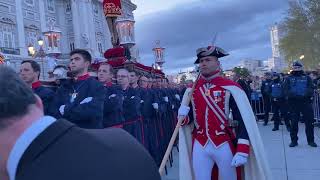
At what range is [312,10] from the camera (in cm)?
4556

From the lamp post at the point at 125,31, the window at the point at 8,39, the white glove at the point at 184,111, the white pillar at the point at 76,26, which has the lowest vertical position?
the white glove at the point at 184,111

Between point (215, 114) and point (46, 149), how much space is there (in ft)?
11.9

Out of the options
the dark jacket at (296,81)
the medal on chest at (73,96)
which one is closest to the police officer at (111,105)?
the medal on chest at (73,96)

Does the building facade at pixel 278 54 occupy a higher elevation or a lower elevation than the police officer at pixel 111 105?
higher

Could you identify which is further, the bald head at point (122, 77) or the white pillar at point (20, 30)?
the white pillar at point (20, 30)

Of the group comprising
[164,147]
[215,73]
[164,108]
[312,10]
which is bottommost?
[164,147]

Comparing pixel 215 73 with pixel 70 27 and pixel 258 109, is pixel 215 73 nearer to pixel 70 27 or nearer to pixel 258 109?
pixel 258 109

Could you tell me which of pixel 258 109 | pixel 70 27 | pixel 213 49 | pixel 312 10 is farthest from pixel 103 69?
pixel 70 27

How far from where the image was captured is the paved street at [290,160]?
25.4 feet

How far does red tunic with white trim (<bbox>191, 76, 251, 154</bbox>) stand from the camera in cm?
489

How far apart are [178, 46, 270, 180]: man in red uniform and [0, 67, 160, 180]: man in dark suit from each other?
11.0 feet

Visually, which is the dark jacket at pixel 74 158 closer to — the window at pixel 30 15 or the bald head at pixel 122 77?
the bald head at pixel 122 77

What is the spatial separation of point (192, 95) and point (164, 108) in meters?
5.01

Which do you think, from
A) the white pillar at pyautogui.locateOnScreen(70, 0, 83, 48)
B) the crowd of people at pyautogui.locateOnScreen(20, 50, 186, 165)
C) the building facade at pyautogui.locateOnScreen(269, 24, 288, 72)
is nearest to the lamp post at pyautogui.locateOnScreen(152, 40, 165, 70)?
the building facade at pyautogui.locateOnScreen(269, 24, 288, 72)
